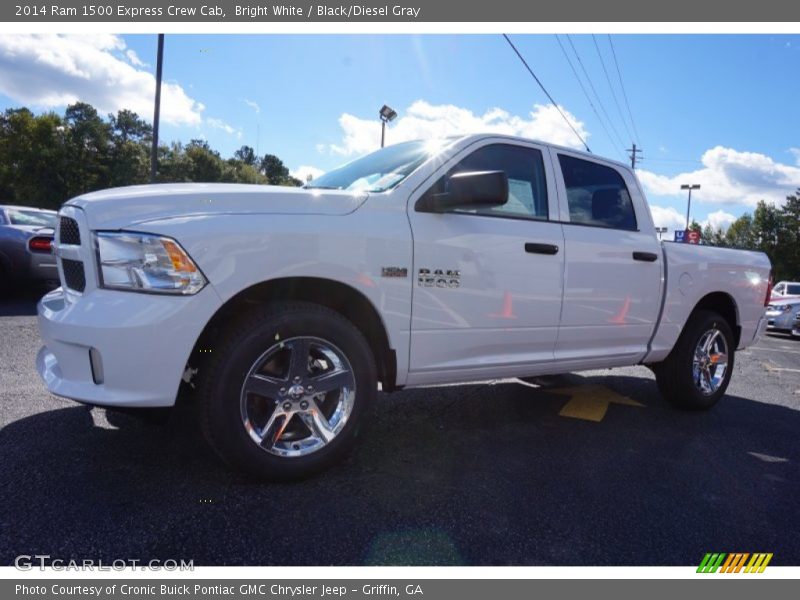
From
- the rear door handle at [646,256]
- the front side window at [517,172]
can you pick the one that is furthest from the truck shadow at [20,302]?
the rear door handle at [646,256]

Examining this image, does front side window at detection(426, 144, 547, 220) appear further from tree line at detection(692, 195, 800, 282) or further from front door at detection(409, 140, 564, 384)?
tree line at detection(692, 195, 800, 282)

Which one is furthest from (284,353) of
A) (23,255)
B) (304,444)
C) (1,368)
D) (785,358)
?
(785,358)

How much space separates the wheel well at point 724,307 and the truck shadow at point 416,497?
1.27m

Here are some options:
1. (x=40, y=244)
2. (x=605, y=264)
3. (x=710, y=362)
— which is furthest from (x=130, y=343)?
(x=40, y=244)

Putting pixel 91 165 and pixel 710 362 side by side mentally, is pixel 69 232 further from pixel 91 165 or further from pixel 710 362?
pixel 91 165

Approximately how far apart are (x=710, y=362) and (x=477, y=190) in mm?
3152

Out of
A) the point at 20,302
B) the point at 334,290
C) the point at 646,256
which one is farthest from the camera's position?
the point at 20,302

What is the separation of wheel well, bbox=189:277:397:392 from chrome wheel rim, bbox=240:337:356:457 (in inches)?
9.7

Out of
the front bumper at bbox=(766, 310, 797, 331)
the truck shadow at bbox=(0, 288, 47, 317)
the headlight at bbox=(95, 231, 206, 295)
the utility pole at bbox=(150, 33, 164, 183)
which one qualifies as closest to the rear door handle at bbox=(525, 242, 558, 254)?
the headlight at bbox=(95, 231, 206, 295)

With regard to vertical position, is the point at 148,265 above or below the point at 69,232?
below

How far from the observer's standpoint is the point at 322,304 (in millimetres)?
2676

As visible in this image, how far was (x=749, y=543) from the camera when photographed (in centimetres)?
229

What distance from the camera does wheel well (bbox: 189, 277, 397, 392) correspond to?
8.01 ft
